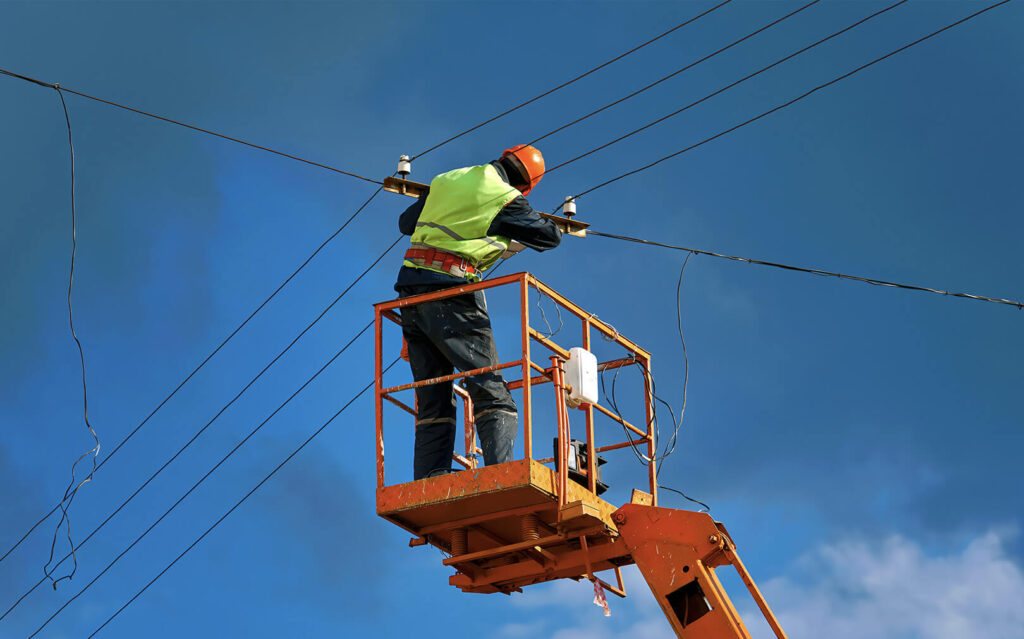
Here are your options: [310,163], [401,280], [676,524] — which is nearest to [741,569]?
[676,524]

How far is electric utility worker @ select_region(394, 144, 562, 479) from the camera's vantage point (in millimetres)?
13164

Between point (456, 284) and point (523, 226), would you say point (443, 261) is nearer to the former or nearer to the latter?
point (456, 284)

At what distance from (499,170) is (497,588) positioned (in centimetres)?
374

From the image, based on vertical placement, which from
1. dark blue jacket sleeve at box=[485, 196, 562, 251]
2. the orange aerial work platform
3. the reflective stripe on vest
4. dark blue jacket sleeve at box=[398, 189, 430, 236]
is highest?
dark blue jacket sleeve at box=[398, 189, 430, 236]

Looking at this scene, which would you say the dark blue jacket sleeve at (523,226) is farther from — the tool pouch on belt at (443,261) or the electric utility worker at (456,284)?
the tool pouch on belt at (443,261)

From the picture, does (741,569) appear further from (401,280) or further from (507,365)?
(401,280)

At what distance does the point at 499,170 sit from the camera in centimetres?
1391

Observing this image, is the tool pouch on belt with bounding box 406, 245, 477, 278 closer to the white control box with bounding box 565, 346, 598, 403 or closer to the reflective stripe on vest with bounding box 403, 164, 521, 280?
the reflective stripe on vest with bounding box 403, 164, 521, 280

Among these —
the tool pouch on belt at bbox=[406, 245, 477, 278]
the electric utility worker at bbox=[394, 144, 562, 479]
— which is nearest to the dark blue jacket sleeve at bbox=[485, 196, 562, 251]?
the electric utility worker at bbox=[394, 144, 562, 479]

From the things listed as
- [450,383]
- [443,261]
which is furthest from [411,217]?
[450,383]

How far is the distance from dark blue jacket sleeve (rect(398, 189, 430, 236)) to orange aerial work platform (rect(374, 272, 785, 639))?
87cm

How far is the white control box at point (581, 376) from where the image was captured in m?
13.3

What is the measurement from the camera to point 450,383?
1343cm

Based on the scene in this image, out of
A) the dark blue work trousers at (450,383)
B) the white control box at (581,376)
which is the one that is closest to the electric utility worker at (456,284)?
the dark blue work trousers at (450,383)
